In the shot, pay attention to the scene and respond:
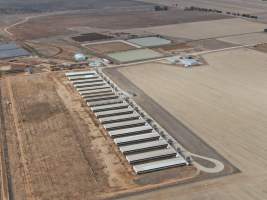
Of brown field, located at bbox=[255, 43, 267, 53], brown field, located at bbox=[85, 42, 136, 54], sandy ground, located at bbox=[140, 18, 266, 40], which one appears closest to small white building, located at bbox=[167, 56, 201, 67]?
brown field, located at bbox=[85, 42, 136, 54]

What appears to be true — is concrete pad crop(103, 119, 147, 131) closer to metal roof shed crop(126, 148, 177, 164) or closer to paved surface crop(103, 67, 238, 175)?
paved surface crop(103, 67, 238, 175)

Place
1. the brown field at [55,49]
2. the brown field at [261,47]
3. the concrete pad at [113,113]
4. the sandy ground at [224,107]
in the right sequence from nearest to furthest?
1. the sandy ground at [224,107]
2. the concrete pad at [113,113]
3. the brown field at [55,49]
4. the brown field at [261,47]

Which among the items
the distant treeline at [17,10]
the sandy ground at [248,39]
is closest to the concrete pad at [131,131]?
the sandy ground at [248,39]

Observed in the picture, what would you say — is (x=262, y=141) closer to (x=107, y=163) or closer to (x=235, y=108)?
(x=235, y=108)

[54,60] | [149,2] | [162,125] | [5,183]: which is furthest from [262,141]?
[149,2]

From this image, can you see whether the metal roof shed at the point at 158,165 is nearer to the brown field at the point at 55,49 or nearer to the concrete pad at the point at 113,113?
the concrete pad at the point at 113,113

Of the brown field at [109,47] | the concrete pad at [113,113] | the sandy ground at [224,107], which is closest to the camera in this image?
the sandy ground at [224,107]
